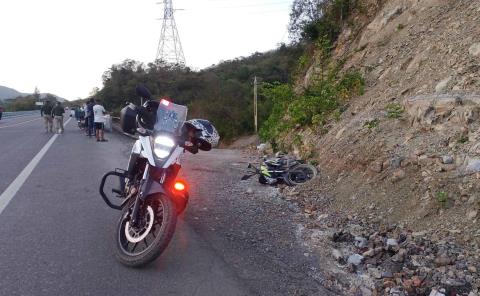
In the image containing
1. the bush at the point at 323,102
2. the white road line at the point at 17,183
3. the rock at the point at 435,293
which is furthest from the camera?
the bush at the point at 323,102

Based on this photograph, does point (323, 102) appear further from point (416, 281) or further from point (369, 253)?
point (416, 281)

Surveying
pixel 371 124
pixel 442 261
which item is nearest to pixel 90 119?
pixel 371 124

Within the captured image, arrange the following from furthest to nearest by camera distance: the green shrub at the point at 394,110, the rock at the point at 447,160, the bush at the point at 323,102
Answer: the bush at the point at 323,102 < the green shrub at the point at 394,110 < the rock at the point at 447,160

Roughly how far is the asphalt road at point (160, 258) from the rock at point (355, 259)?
1.20ft

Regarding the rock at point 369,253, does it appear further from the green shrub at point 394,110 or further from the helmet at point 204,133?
the green shrub at point 394,110

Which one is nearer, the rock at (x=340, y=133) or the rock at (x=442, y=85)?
the rock at (x=442, y=85)

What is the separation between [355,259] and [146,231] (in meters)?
2.26

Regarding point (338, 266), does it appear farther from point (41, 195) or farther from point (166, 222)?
point (41, 195)

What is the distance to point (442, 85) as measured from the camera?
7.91 meters

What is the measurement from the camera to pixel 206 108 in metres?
24.7

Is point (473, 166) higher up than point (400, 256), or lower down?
higher up

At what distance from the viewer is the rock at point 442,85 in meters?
7.79

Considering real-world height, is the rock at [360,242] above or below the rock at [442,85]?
below

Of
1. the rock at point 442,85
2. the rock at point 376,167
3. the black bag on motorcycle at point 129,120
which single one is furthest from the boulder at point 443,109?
the black bag on motorcycle at point 129,120
